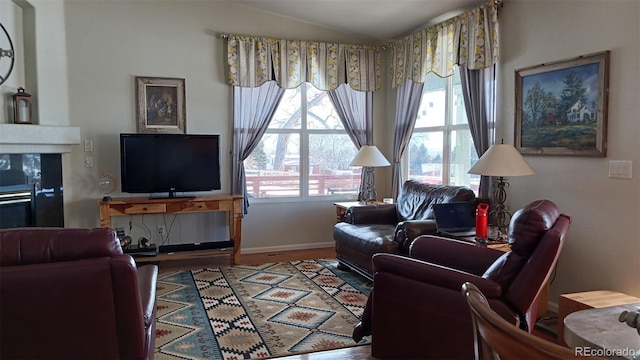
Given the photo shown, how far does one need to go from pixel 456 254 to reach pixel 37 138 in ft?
12.5

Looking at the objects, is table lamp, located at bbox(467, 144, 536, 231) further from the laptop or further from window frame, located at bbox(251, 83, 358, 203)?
window frame, located at bbox(251, 83, 358, 203)

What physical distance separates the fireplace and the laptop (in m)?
3.72

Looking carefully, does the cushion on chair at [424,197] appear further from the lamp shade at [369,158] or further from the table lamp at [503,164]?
the table lamp at [503,164]

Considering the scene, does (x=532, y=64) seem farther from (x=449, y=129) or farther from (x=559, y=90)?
(x=449, y=129)

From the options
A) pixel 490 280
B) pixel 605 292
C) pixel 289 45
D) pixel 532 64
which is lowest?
pixel 605 292

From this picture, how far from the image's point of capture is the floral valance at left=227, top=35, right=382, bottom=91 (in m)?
5.29

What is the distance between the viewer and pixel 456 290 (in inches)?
88.1

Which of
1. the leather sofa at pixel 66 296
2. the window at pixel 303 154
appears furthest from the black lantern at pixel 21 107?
the leather sofa at pixel 66 296

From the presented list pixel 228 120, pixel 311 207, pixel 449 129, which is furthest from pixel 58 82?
pixel 449 129

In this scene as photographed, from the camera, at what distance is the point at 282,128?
5691 mm

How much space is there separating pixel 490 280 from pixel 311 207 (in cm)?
377

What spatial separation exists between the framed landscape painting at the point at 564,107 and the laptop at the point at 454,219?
75 centimetres

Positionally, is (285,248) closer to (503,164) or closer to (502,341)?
(503,164)

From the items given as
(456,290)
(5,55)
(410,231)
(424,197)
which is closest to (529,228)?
(456,290)
